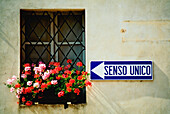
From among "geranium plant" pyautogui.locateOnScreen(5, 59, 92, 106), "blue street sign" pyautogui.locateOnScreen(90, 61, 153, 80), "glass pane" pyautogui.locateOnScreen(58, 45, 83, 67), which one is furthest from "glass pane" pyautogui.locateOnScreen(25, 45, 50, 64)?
"blue street sign" pyautogui.locateOnScreen(90, 61, 153, 80)

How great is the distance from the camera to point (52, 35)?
3.85 metres

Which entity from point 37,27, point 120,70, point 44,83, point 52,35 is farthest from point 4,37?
point 120,70

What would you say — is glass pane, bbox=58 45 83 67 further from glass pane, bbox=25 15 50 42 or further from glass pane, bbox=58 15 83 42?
glass pane, bbox=25 15 50 42

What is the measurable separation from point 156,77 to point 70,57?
1909 mm

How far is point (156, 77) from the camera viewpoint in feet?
11.7

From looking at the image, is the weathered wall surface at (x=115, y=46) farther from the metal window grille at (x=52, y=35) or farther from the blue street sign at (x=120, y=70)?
the metal window grille at (x=52, y=35)

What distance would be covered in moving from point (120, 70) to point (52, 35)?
1696 mm

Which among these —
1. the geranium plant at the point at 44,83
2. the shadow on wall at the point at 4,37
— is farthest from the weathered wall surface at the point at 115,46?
the geranium plant at the point at 44,83

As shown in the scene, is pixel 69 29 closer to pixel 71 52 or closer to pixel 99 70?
pixel 71 52

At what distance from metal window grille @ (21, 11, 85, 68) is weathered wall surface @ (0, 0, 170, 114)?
0.90 feet

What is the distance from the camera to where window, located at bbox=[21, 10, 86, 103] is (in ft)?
12.5

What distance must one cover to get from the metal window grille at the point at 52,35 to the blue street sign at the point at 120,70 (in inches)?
18.9

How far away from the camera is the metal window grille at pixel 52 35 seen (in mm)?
3822

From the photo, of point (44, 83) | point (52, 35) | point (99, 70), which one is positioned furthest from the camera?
point (52, 35)
